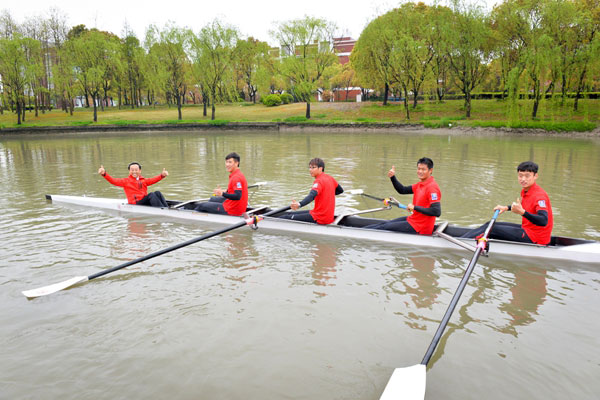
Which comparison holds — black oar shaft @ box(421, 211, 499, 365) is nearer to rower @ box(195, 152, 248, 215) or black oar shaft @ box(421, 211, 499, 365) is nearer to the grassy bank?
rower @ box(195, 152, 248, 215)

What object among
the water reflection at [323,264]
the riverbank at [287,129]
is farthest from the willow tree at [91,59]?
the water reflection at [323,264]

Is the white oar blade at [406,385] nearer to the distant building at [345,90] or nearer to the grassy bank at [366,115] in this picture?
the grassy bank at [366,115]

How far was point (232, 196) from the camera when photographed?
29.4 ft

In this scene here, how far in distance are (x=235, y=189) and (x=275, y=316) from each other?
399 centimetres

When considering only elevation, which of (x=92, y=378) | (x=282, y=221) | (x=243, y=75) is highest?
(x=243, y=75)

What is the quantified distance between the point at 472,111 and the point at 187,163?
3272 centimetres

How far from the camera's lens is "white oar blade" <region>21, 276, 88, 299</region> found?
6.02 m

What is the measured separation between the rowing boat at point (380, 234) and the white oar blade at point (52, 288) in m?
3.64

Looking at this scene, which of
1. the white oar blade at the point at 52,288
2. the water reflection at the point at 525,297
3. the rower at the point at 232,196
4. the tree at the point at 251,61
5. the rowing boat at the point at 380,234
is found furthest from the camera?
the tree at the point at 251,61

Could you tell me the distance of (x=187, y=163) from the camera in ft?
65.5

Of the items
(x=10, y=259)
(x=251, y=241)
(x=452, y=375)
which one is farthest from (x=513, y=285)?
(x=10, y=259)

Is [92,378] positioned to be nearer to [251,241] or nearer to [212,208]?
[251,241]

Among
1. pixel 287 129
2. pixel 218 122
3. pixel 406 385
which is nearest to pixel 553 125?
pixel 287 129

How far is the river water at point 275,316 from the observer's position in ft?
14.2
